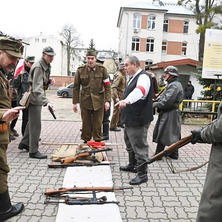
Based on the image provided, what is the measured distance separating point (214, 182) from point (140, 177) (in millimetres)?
2345

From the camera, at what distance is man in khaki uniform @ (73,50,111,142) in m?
5.96

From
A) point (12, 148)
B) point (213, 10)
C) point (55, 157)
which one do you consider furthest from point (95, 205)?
point (213, 10)

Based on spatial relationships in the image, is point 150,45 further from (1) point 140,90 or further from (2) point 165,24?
(1) point 140,90

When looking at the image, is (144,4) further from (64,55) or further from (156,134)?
(156,134)

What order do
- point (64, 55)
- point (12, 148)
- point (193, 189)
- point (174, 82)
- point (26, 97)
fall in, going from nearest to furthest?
point (193, 189)
point (26, 97)
point (174, 82)
point (12, 148)
point (64, 55)

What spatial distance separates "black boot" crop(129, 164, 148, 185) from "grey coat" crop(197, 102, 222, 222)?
2.16 m

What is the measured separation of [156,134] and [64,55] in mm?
65504

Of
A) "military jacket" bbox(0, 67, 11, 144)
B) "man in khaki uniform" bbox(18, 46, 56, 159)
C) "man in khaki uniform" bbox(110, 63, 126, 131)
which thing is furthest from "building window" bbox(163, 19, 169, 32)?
"military jacket" bbox(0, 67, 11, 144)

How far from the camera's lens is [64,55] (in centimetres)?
6812

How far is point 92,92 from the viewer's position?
235 inches

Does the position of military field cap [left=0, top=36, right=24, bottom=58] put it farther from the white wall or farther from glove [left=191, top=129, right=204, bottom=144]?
the white wall

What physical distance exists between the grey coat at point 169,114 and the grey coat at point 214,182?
3.19 metres

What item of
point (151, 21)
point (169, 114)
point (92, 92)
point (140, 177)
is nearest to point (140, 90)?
point (140, 177)

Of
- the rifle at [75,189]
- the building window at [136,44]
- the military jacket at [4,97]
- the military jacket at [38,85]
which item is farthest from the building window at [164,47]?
the military jacket at [4,97]
